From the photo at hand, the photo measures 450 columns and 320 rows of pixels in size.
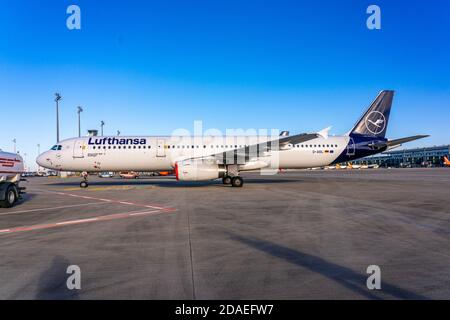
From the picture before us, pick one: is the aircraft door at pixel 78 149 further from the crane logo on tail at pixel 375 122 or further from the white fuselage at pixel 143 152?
the crane logo on tail at pixel 375 122

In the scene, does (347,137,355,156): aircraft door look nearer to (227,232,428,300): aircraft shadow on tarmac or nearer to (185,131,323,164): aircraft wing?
(185,131,323,164): aircraft wing

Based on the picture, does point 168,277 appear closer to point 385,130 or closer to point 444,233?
point 444,233

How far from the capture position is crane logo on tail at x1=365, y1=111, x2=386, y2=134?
24.4 metres

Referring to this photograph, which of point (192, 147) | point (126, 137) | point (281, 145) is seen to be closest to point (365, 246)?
point (281, 145)

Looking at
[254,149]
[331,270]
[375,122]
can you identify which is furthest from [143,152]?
[331,270]

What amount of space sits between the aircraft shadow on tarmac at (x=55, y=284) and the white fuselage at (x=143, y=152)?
1769 cm

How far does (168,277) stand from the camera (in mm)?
4449

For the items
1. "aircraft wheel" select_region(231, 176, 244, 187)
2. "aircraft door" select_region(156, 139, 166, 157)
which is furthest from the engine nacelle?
"aircraft door" select_region(156, 139, 166, 157)

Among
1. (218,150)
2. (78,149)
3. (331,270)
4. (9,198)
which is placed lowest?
(331,270)

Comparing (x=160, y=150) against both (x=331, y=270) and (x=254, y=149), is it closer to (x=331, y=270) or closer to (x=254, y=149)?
(x=254, y=149)

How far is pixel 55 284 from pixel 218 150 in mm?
19108

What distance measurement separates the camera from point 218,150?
23125 millimetres
